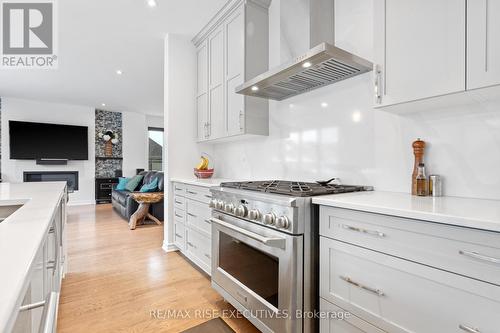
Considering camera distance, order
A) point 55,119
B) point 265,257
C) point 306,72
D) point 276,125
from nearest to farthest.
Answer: point 265,257 < point 306,72 < point 276,125 < point 55,119

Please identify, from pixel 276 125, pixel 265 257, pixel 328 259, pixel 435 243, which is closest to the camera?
pixel 435 243

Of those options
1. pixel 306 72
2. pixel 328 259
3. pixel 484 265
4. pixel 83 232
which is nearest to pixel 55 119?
pixel 83 232

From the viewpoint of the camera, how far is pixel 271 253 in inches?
57.4

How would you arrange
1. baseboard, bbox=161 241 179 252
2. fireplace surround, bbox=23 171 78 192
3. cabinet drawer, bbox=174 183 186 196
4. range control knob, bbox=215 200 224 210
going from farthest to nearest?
fireplace surround, bbox=23 171 78 192
baseboard, bbox=161 241 179 252
cabinet drawer, bbox=174 183 186 196
range control knob, bbox=215 200 224 210

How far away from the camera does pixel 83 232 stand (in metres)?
4.05

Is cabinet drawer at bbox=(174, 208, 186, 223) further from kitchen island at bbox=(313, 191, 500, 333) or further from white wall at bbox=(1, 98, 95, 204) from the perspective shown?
white wall at bbox=(1, 98, 95, 204)

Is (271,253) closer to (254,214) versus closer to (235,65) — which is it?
(254,214)

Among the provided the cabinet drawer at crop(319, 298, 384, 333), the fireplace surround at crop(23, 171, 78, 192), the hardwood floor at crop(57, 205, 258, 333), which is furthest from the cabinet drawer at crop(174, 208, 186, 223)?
the fireplace surround at crop(23, 171, 78, 192)

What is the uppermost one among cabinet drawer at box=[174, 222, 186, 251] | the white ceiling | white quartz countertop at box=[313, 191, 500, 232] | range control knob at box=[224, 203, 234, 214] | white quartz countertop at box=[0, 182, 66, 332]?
the white ceiling

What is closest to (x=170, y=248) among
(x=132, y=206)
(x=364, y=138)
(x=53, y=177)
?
(x=132, y=206)

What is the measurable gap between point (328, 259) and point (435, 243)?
1.61ft

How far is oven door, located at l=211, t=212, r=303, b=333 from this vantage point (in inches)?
52.4

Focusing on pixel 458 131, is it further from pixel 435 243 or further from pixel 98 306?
pixel 98 306

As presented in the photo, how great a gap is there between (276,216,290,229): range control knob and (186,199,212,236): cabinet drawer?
3.38 ft
